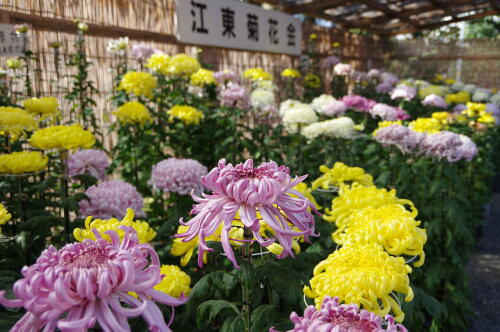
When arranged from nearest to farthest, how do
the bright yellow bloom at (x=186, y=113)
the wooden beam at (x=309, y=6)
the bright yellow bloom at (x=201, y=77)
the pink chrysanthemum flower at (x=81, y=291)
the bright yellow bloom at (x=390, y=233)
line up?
the pink chrysanthemum flower at (x=81, y=291), the bright yellow bloom at (x=390, y=233), the bright yellow bloom at (x=186, y=113), the bright yellow bloom at (x=201, y=77), the wooden beam at (x=309, y=6)

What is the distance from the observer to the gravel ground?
255 centimetres

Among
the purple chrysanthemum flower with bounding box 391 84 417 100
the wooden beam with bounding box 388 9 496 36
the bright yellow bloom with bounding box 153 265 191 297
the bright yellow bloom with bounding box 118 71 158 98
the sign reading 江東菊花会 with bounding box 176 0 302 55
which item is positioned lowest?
the bright yellow bloom with bounding box 153 265 191 297

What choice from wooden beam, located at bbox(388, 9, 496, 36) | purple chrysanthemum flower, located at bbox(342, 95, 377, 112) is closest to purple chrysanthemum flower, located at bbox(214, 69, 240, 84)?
purple chrysanthemum flower, located at bbox(342, 95, 377, 112)

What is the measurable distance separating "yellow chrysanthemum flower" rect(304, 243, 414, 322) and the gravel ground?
2.02 meters

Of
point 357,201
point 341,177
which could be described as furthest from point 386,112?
point 357,201

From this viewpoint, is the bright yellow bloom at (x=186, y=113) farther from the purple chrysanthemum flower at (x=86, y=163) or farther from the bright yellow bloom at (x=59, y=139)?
the bright yellow bloom at (x=59, y=139)

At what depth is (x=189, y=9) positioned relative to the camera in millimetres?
4703

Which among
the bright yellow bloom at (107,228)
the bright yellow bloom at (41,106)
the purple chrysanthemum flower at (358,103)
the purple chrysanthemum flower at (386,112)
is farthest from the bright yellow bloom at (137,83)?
the bright yellow bloom at (107,228)

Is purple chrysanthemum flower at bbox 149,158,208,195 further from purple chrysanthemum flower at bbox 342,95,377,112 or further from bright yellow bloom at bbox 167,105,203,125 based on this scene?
purple chrysanthemum flower at bbox 342,95,377,112

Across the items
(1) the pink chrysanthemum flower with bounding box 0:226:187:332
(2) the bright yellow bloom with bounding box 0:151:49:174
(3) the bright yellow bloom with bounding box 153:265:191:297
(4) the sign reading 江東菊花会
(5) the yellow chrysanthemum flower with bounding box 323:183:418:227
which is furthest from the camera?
(4) the sign reading 江東菊花会

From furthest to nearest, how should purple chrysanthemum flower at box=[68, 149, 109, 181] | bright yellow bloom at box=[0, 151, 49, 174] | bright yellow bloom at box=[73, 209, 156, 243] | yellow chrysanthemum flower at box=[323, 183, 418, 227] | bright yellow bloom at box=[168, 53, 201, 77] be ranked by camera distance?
bright yellow bloom at box=[168, 53, 201, 77] → purple chrysanthemum flower at box=[68, 149, 109, 181] → bright yellow bloom at box=[0, 151, 49, 174] → yellow chrysanthemum flower at box=[323, 183, 418, 227] → bright yellow bloom at box=[73, 209, 156, 243]

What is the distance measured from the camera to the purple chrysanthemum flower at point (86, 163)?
1.78 meters

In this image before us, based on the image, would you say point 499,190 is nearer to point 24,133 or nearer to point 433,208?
point 433,208

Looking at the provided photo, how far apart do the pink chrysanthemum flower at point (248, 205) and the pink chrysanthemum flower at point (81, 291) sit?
7.4 inches
